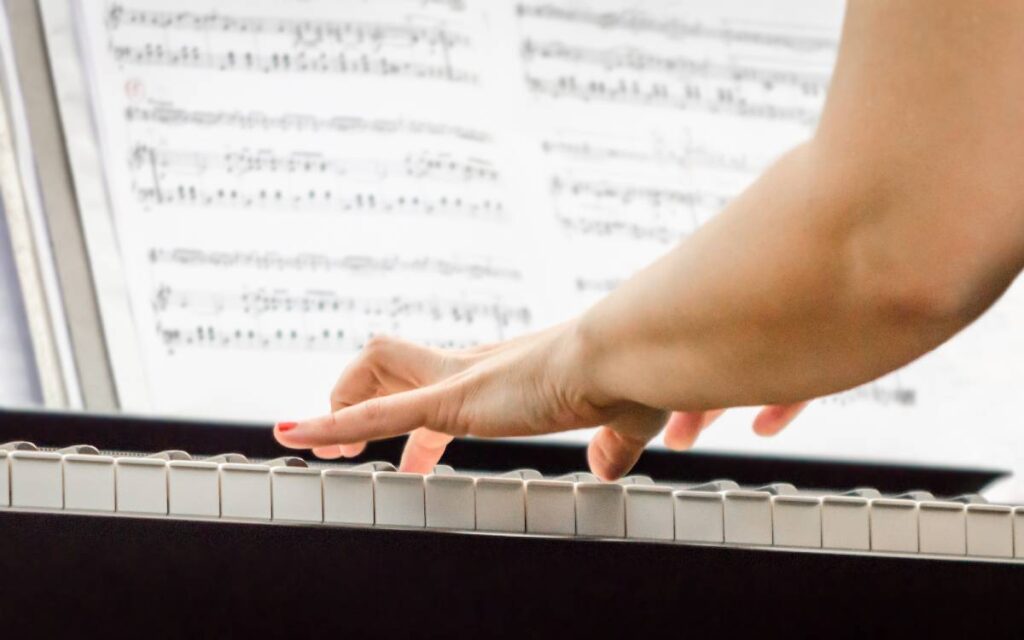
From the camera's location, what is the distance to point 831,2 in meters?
1.76

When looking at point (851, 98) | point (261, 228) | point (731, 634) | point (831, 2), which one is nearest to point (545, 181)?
point (261, 228)

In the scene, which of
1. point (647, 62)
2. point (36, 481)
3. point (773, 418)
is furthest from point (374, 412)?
point (647, 62)

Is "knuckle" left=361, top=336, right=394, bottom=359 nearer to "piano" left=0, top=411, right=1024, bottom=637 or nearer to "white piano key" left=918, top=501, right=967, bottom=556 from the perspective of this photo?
"piano" left=0, top=411, right=1024, bottom=637

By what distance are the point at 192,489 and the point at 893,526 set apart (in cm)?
49

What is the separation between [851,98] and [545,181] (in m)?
→ 0.96

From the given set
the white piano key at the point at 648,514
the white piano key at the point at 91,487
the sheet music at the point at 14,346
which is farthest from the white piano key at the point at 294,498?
the sheet music at the point at 14,346

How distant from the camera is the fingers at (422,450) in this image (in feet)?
3.33

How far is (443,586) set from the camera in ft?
3.03

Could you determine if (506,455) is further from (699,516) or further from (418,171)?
(699,516)

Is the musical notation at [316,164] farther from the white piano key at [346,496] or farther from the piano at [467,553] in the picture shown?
→ the white piano key at [346,496]

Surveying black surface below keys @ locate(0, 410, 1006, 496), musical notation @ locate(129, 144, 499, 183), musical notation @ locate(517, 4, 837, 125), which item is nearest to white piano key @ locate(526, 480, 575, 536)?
black surface below keys @ locate(0, 410, 1006, 496)

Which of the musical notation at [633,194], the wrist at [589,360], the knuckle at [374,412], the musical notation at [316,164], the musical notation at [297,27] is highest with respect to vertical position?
the musical notation at [297,27]

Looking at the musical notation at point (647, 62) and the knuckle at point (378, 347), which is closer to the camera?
the knuckle at point (378, 347)

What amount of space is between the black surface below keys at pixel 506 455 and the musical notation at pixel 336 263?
0.24m
